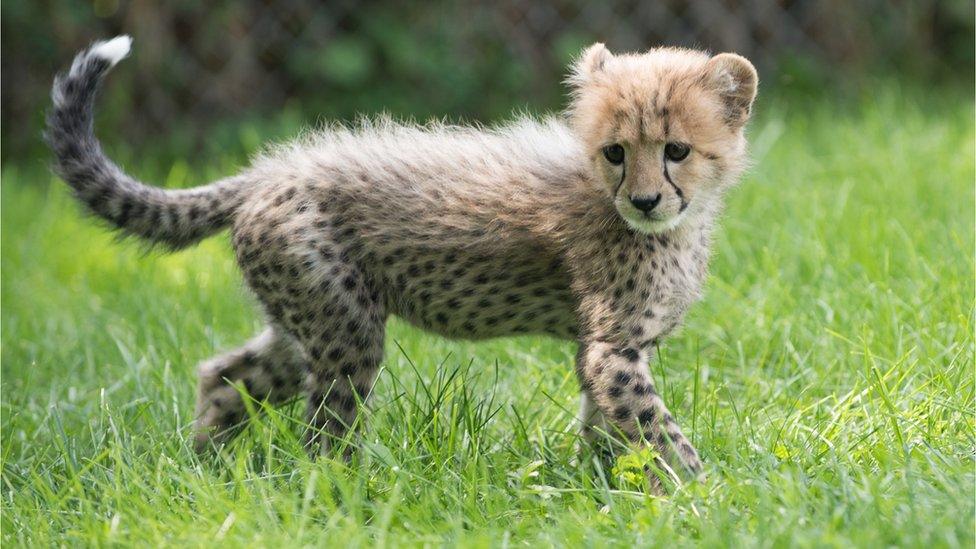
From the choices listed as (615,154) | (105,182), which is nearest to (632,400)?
(615,154)

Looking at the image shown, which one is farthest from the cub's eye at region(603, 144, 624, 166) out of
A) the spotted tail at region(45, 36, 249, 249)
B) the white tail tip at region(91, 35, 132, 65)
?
the white tail tip at region(91, 35, 132, 65)

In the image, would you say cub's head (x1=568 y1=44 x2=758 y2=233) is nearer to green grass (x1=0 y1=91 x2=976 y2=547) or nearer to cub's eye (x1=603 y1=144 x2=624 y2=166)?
cub's eye (x1=603 y1=144 x2=624 y2=166)

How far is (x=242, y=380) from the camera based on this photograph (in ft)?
13.0

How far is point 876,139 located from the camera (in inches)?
261

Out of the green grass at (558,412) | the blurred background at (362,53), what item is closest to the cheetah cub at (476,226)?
the green grass at (558,412)

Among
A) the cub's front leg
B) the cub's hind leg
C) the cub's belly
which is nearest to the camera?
the cub's front leg

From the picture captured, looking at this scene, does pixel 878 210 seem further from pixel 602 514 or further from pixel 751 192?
pixel 602 514

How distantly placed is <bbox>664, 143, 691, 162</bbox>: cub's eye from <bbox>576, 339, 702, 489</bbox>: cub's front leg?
0.53 meters

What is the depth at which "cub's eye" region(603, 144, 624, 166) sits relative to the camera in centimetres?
333

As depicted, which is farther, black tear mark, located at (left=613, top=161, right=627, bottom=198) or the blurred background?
the blurred background

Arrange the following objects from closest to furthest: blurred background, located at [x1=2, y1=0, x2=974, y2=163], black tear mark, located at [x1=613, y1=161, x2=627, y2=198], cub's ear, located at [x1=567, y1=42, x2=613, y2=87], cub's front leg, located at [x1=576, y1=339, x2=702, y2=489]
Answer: cub's front leg, located at [x1=576, y1=339, x2=702, y2=489] → black tear mark, located at [x1=613, y1=161, x2=627, y2=198] → cub's ear, located at [x1=567, y1=42, x2=613, y2=87] → blurred background, located at [x1=2, y1=0, x2=974, y2=163]

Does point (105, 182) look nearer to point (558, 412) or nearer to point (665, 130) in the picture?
point (558, 412)

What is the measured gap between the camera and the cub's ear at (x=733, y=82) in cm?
336

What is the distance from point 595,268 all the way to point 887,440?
0.90 metres
